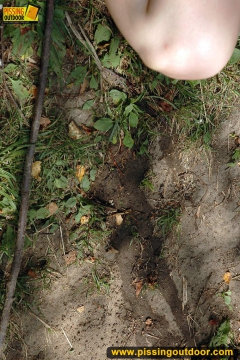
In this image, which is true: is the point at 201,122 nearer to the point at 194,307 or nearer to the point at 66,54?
the point at 66,54

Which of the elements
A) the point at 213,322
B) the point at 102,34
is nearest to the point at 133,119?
the point at 102,34

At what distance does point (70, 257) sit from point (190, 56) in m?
1.47

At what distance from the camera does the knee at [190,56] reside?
5.22ft

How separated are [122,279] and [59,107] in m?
1.22

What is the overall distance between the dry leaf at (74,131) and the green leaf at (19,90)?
1.08 ft

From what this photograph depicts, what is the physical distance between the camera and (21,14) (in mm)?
2250

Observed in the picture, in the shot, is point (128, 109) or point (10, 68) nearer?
point (10, 68)

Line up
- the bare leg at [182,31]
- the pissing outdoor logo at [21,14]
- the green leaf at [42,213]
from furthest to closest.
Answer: the green leaf at [42,213] → the pissing outdoor logo at [21,14] → the bare leg at [182,31]

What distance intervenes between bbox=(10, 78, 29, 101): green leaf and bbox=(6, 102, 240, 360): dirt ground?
0.69 metres

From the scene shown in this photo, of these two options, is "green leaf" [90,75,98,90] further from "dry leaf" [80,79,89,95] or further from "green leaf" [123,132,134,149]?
"green leaf" [123,132,134,149]

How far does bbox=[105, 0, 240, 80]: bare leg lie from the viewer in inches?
59.4

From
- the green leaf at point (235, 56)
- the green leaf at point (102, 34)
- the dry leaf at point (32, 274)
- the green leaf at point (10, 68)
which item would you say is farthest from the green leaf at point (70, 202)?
the green leaf at point (235, 56)

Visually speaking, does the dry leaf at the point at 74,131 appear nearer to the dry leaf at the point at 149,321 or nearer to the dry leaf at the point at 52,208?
the dry leaf at the point at 52,208

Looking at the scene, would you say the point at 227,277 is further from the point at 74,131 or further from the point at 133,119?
the point at 74,131
